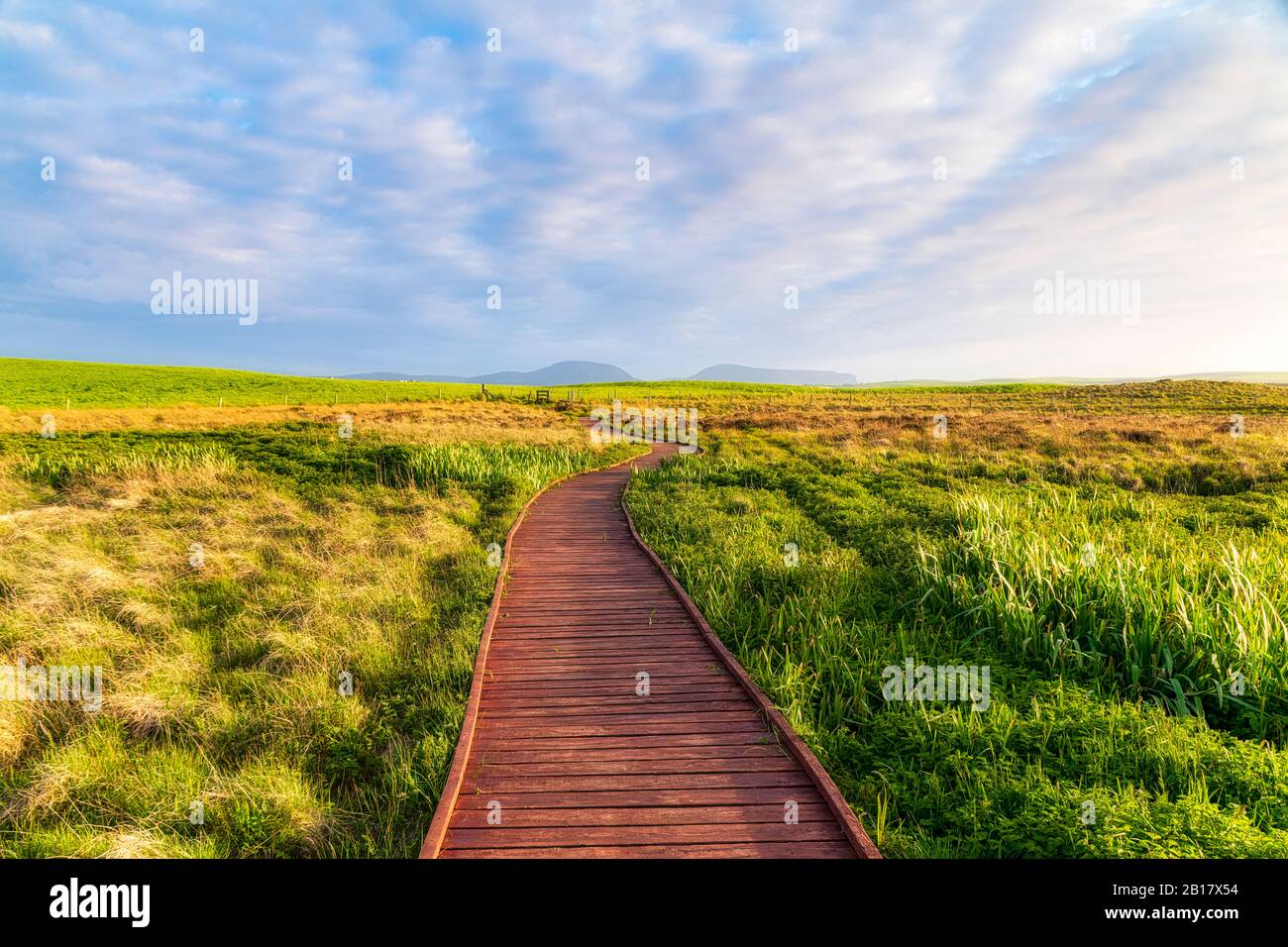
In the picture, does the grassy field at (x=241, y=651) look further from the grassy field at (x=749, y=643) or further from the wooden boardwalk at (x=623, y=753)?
the wooden boardwalk at (x=623, y=753)

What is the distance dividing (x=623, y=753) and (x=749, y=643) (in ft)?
8.01

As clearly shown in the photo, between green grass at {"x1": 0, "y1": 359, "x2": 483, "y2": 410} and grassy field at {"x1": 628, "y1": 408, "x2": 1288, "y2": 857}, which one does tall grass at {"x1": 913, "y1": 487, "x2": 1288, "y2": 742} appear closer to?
grassy field at {"x1": 628, "y1": 408, "x2": 1288, "y2": 857}

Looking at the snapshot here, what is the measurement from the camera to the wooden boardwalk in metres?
3.75

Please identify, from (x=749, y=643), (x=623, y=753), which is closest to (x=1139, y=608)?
(x=749, y=643)

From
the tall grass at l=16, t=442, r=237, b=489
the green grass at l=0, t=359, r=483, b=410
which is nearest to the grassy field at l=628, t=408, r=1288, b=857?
the tall grass at l=16, t=442, r=237, b=489

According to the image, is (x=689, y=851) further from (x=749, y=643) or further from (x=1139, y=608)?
(x=1139, y=608)

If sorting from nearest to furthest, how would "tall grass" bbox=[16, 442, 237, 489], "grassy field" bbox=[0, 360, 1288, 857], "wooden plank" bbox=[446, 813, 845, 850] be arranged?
"wooden plank" bbox=[446, 813, 845, 850] < "grassy field" bbox=[0, 360, 1288, 857] < "tall grass" bbox=[16, 442, 237, 489]

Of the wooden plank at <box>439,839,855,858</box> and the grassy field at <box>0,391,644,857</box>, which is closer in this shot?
the wooden plank at <box>439,839,855,858</box>

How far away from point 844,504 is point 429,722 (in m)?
10.1

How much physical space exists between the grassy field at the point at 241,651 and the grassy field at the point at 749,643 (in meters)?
0.04

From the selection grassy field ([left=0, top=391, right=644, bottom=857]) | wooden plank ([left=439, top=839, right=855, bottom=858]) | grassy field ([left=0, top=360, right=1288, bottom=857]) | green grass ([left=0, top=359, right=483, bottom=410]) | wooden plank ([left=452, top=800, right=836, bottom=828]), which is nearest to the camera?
wooden plank ([left=439, top=839, right=855, bottom=858])

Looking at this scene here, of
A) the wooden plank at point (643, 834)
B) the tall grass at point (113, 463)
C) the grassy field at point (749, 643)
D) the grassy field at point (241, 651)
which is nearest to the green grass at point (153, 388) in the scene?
the tall grass at point (113, 463)

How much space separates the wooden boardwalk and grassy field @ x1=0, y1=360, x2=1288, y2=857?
0.32 m
